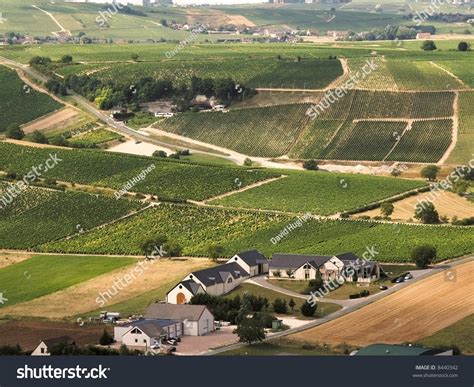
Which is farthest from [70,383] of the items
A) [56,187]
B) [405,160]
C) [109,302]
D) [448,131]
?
[448,131]

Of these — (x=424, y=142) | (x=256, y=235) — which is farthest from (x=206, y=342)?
(x=424, y=142)

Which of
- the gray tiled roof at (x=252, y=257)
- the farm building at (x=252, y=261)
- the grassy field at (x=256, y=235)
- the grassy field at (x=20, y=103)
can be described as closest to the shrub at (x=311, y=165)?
the grassy field at (x=256, y=235)

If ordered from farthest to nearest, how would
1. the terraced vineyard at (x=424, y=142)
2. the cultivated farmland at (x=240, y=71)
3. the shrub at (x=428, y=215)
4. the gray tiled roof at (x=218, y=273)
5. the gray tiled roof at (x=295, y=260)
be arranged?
the cultivated farmland at (x=240, y=71)
the terraced vineyard at (x=424, y=142)
the shrub at (x=428, y=215)
the gray tiled roof at (x=295, y=260)
the gray tiled roof at (x=218, y=273)

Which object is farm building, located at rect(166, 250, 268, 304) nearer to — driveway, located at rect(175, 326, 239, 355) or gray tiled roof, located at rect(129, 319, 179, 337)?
driveway, located at rect(175, 326, 239, 355)

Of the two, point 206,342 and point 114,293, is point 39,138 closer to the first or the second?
point 114,293

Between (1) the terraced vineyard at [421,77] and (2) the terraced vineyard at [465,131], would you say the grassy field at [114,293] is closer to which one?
(2) the terraced vineyard at [465,131]

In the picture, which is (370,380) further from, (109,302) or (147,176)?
(147,176)
